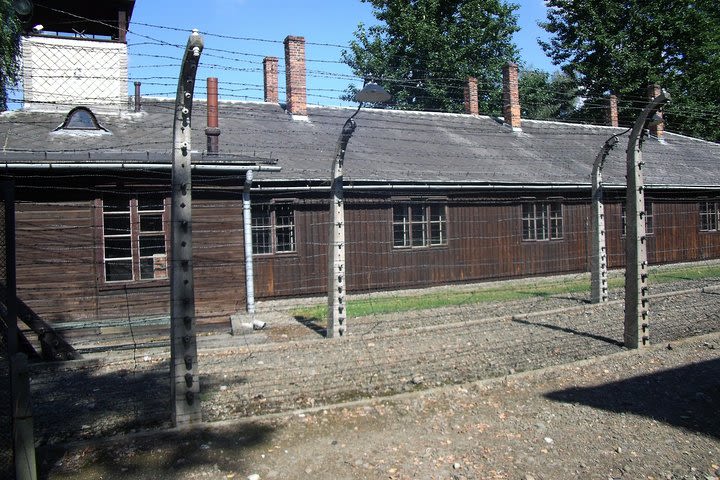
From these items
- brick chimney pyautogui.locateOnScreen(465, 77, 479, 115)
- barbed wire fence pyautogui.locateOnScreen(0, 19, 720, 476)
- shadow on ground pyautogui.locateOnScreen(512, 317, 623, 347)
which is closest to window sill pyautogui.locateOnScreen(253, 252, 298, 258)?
barbed wire fence pyautogui.locateOnScreen(0, 19, 720, 476)

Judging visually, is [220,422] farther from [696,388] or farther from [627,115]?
[627,115]

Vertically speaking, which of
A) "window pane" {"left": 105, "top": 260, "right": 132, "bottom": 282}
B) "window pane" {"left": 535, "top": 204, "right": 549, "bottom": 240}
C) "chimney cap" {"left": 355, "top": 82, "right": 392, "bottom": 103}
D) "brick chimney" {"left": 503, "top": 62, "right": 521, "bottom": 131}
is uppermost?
"brick chimney" {"left": 503, "top": 62, "right": 521, "bottom": 131}

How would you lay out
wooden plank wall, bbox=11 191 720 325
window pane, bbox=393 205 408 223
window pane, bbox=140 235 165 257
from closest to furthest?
wooden plank wall, bbox=11 191 720 325 < window pane, bbox=140 235 165 257 < window pane, bbox=393 205 408 223

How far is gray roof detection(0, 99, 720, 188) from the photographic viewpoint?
1116 centimetres

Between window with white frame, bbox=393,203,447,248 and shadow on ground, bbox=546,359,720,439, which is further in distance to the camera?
window with white frame, bbox=393,203,447,248

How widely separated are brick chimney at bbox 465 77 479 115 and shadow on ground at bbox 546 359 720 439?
17.2 metres

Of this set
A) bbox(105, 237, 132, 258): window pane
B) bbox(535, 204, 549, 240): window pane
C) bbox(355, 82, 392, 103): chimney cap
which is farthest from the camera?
bbox(535, 204, 549, 240): window pane

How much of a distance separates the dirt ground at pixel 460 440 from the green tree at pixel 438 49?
24.0 meters

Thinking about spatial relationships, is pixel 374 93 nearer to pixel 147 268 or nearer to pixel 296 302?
pixel 296 302

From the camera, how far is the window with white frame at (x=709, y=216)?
66.4ft

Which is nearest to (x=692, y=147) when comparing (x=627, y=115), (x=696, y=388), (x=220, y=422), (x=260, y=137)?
(x=627, y=115)

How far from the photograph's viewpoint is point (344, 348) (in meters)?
7.25

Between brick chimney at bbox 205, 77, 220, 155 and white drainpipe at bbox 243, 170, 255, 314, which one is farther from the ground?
brick chimney at bbox 205, 77, 220, 155

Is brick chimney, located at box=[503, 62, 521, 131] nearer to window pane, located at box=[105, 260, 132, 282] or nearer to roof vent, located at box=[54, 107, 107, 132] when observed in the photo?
roof vent, located at box=[54, 107, 107, 132]
